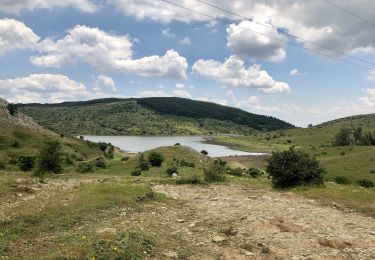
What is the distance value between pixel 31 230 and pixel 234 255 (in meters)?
8.40

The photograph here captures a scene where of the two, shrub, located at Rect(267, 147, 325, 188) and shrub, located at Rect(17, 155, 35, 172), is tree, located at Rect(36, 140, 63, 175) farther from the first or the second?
shrub, located at Rect(267, 147, 325, 188)

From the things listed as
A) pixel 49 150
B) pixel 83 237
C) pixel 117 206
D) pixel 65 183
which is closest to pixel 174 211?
pixel 117 206

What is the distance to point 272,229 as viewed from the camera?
54.9 ft

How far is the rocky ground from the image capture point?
47.1ft

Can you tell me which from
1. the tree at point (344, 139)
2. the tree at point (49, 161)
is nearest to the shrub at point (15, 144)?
the tree at point (49, 161)

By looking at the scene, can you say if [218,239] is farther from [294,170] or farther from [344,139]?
[344,139]

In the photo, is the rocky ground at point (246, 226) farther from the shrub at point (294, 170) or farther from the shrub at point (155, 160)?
the shrub at point (155, 160)

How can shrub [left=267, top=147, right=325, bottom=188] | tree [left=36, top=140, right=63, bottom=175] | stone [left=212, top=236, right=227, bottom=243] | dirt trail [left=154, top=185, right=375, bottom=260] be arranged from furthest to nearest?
tree [left=36, top=140, right=63, bottom=175] → shrub [left=267, top=147, right=325, bottom=188] → stone [left=212, top=236, right=227, bottom=243] → dirt trail [left=154, top=185, right=375, bottom=260]

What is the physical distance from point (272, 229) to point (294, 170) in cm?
1209

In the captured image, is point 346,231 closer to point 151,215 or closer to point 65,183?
point 151,215

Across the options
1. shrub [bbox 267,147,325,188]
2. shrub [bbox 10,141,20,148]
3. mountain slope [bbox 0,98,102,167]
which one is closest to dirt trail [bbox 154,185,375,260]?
shrub [bbox 267,147,325,188]

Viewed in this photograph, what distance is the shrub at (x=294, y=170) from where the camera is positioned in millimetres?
28062

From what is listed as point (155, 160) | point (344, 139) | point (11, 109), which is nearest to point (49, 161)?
point (155, 160)

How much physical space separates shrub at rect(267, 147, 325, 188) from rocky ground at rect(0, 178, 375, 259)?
3338 millimetres
